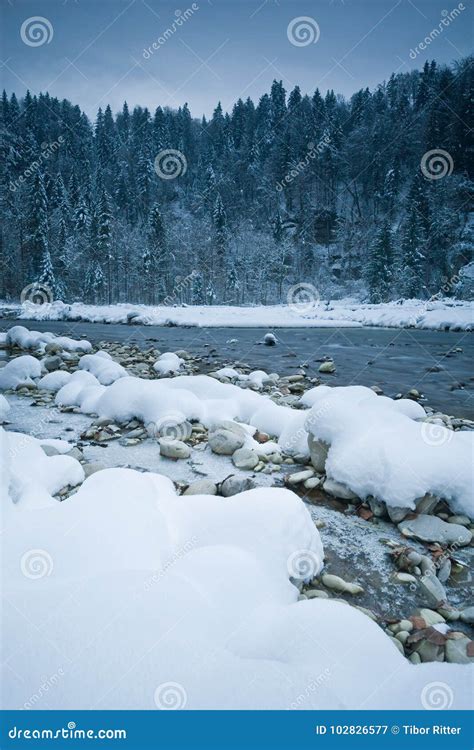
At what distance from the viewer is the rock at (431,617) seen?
66.4 inches

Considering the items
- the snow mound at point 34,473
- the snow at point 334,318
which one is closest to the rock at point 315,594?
the snow mound at point 34,473

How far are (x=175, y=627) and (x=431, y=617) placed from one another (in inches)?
47.8

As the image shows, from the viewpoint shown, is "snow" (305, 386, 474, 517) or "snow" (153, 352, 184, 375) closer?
"snow" (305, 386, 474, 517)

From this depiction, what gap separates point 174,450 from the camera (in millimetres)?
3375

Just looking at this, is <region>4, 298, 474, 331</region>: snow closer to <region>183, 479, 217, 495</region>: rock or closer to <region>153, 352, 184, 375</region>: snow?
<region>153, 352, 184, 375</region>: snow

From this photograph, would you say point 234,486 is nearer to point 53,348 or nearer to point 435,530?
point 435,530

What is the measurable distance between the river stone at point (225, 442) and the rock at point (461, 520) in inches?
69.5


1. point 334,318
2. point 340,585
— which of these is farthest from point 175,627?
point 334,318

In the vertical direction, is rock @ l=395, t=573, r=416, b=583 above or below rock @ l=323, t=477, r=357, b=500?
below

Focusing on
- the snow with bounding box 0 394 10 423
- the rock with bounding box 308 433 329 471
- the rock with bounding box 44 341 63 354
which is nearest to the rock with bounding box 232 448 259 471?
the rock with bounding box 308 433 329 471

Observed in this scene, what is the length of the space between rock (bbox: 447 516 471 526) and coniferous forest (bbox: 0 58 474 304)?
31.9 meters

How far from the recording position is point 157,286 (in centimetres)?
4303

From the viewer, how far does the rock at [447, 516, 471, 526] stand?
238 cm
